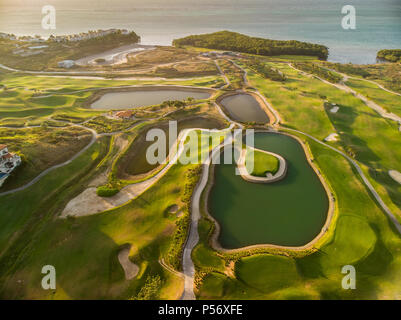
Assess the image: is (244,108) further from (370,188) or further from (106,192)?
(106,192)

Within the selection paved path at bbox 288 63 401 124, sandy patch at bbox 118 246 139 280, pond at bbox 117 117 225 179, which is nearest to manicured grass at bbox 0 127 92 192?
pond at bbox 117 117 225 179

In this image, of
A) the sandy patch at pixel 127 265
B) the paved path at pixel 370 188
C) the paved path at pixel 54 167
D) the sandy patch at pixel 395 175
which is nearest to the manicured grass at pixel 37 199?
the paved path at pixel 54 167

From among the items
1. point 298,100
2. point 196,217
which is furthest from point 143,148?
point 298,100

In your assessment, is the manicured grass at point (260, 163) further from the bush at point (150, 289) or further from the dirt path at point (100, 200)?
the bush at point (150, 289)

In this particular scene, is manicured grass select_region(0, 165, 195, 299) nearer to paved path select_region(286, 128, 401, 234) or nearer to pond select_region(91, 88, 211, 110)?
paved path select_region(286, 128, 401, 234)

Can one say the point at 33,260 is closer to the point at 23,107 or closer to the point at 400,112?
the point at 23,107

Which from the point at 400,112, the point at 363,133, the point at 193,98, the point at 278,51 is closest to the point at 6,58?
the point at 193,98
